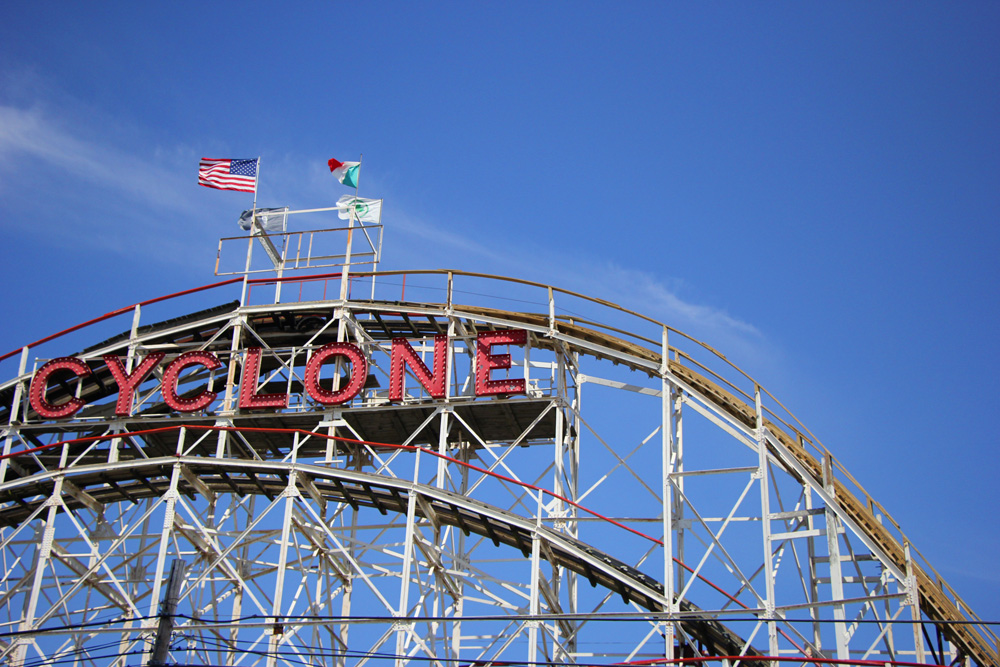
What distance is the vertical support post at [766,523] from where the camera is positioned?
29.0 meters

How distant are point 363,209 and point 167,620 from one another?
23.1 m

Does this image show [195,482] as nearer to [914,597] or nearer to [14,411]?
[14,411]

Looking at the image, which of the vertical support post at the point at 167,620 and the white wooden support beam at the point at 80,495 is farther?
the white wooden support beam at the point at 80,495

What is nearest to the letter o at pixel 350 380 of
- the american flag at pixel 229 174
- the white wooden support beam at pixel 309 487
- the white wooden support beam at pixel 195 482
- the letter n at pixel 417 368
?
the letter n at pixel 417 368

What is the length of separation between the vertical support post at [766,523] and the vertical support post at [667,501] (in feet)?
7.42

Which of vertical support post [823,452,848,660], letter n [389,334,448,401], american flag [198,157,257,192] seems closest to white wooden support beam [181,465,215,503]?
letter n [389,334,448,401]

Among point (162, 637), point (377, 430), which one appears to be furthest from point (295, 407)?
point (162, 637)

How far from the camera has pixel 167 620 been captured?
1998 centimetres

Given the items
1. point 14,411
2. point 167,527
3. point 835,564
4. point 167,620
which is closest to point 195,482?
point 167,527

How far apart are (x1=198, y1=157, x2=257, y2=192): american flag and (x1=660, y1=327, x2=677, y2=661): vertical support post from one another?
1684 cm

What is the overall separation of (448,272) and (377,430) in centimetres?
533

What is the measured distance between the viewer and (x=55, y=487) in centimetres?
3247

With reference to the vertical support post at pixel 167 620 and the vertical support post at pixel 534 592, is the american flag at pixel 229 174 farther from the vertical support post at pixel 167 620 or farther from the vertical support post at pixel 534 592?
the vertical support post at pixel 167 620

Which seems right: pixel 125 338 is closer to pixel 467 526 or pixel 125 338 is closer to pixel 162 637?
pixel 467 526
